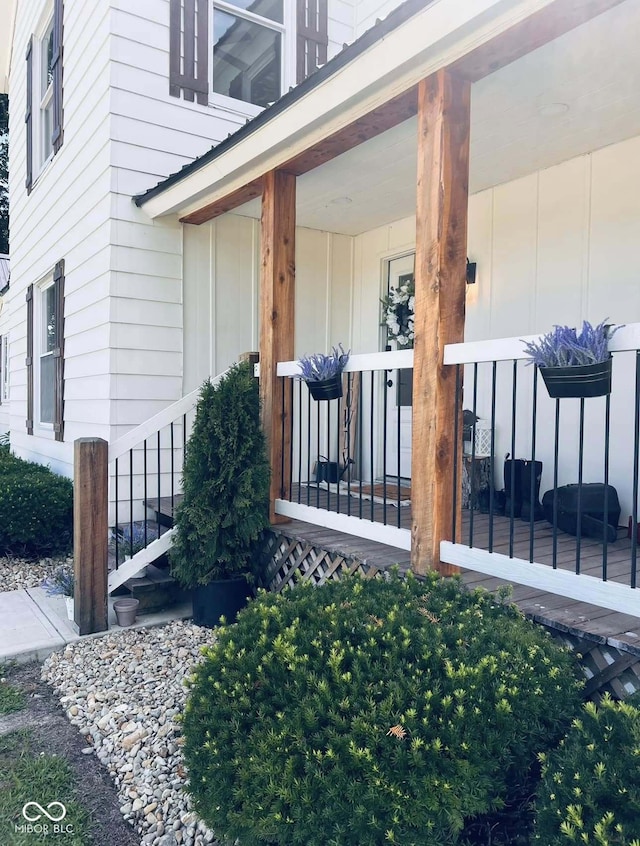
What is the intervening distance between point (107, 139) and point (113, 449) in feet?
8.41

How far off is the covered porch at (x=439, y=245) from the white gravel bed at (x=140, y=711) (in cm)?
105

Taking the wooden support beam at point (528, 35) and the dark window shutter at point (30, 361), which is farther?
the dark window shutter at point (30, 361)

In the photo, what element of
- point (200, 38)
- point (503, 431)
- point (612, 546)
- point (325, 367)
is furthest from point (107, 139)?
point (612, 546)

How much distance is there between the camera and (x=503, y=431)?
4695mm

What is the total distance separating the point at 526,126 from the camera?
3.66m

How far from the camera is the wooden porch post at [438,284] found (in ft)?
9.02

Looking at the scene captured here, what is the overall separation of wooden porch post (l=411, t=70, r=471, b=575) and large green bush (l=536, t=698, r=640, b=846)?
1.17 m

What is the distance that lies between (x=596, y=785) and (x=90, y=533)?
290 cm

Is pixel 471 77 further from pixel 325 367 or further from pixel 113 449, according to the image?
pixel 113 449

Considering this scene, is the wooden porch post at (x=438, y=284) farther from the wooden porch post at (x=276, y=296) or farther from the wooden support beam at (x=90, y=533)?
the wooden support beam at (x=90, y=533)

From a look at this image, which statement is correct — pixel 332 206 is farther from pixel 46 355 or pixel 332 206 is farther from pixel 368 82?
pixel 46 355

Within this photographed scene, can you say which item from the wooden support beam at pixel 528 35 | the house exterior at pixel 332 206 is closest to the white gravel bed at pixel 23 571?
the house exterior at pixel 332 206

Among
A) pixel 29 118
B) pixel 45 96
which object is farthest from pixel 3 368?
pixel 45 96

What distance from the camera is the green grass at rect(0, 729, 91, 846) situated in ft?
6.77
